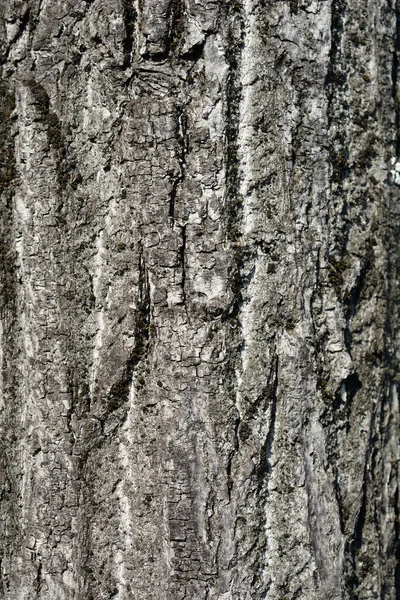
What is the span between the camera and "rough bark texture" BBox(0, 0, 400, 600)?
4.45 feet

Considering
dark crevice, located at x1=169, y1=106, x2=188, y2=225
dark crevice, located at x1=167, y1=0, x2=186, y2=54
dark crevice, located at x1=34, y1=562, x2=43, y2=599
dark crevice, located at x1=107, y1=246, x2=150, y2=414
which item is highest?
dark crevice, located at x1=167, y1=0, x2=186, y2=54

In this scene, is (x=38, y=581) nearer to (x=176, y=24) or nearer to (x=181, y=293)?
(x=181, y=293)

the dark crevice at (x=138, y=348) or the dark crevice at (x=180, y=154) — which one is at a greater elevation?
the dark crevice at (x=180, y=154)

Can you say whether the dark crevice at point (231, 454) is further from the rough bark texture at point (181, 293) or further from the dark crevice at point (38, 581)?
the dark crevice at point (38, 581)

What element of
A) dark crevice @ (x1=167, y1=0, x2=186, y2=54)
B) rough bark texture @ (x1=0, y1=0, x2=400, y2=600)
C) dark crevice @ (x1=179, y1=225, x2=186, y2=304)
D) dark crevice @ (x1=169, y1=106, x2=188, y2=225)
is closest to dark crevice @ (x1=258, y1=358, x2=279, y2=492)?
rough bark texture @ (x1=0, y1=0, x2=400, y2=600)

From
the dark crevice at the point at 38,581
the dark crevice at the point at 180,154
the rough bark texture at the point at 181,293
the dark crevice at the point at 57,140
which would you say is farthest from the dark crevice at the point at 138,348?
the dark crevice at the point at 38,581

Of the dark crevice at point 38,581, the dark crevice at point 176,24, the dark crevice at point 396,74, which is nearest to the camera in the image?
the dark crevice at point 176,24

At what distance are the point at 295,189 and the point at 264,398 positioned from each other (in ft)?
1.41

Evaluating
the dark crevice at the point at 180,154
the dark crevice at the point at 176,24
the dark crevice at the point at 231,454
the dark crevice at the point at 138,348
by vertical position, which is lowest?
the dark crevice at the point at 231,454

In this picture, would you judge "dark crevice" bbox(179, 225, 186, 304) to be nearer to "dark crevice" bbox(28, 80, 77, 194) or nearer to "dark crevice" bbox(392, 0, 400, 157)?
"dark crevice" bbox(28, 80, 77, 194)

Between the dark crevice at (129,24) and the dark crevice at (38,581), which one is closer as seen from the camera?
the dark crevice at (129,24)

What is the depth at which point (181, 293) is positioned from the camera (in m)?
1.36

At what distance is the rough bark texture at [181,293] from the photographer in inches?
53.4

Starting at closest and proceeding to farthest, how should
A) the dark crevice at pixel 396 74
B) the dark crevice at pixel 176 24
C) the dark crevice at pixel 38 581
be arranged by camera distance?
the dark crevice at pixel 176 24
the dark crevice at pixel 38 581
the dark crevice at pixel 396 74
